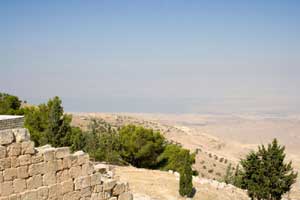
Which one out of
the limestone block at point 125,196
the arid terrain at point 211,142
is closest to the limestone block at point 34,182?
the limestone block at point 125,196

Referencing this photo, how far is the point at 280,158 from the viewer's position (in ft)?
72.2

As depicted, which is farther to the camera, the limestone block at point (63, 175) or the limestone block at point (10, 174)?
the limestone block at point (63, 175)

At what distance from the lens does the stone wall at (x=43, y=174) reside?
273 inches

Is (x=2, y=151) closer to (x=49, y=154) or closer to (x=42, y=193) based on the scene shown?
(x=49, y=154)

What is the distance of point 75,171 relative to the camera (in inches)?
311

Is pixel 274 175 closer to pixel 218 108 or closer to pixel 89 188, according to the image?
pixel 89 188

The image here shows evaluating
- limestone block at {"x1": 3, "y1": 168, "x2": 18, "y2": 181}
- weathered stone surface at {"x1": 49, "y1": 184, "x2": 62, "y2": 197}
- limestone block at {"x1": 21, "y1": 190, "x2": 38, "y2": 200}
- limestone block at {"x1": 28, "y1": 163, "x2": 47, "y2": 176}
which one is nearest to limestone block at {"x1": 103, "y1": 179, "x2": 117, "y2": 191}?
weathered stone surface at {"x1": 49, "y1": 184, "x2": 62, "y2": 197}

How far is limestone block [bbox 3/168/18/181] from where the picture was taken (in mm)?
6898

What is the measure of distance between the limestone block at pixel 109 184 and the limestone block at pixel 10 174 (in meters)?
2.07

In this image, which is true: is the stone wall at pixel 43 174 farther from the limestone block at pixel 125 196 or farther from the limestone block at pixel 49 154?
the limestone block at pixel 125 196

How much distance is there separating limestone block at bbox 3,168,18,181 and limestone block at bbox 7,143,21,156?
0.94 ft

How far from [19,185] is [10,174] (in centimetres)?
28

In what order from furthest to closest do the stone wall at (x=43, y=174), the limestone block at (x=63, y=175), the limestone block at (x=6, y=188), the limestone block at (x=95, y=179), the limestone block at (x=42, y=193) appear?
1. the limestone block at (x=95, y=179)
2. the limestone block at (x=63, y=175)
3. the limestone block at (x=42, y=193)
4. the stone wall at (x=43, y=174)
5. the limestone block at (x=6, y=188)

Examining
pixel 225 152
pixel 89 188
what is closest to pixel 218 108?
pixel 225 152
